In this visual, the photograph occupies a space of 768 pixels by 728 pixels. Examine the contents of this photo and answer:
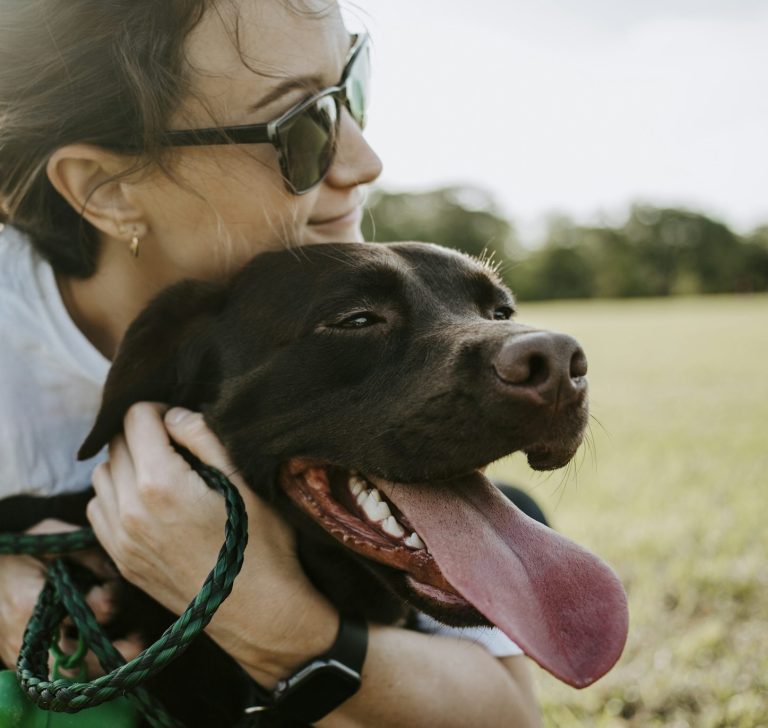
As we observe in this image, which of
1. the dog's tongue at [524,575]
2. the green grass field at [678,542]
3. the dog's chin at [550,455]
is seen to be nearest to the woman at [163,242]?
the dog's tongue at [524,575]

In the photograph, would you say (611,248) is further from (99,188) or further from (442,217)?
(99,188)

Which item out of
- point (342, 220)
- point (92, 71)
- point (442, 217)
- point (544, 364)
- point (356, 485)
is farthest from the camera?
point (442, 217)

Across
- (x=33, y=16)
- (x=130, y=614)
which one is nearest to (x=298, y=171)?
(x=33, y=16)

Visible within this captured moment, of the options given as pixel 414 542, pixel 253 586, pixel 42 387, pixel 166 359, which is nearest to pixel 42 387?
pixel 42 387

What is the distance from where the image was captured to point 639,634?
3.94 m

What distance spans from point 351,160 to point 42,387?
4.43 ft

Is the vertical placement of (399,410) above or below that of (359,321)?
below

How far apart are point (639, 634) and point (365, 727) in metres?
2.02

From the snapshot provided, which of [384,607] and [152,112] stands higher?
[152,112]

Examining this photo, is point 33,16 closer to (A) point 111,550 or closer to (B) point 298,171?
(B) point 298,171

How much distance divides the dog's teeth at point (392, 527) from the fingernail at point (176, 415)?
29.1 inches

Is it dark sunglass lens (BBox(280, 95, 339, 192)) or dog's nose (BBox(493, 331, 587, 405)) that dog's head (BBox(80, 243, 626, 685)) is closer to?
dog's nose (BBox(493, 331, 587, 405))

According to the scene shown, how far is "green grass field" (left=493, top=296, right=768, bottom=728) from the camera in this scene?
3385mm

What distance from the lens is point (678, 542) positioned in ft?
16.8
